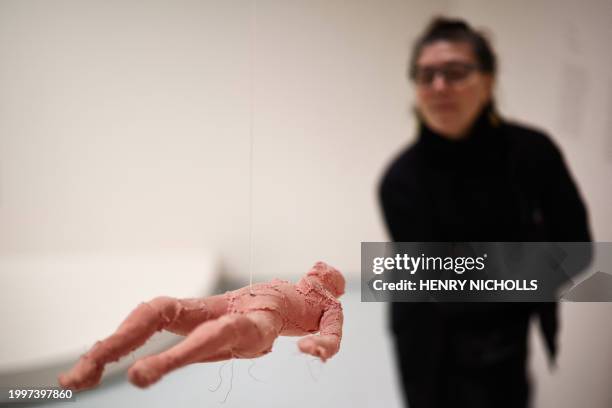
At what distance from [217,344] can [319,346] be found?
0.12 meters

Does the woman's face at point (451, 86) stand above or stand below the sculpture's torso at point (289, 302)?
above

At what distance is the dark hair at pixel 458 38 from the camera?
1020 millimetres

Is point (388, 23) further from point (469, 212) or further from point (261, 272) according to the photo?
point (261, 272)

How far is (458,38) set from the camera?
101 centimetres

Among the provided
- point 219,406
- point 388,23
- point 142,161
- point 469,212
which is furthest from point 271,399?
point 388,23

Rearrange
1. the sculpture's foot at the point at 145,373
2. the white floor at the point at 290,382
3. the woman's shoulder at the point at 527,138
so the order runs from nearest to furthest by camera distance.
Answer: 1. the sculpture's foot at the point at 145,373
2. the white floor at the point at 290,382
3. the woman's shoulder at the point at 527,138

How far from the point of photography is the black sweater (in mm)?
1029

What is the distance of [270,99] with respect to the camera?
1146mm

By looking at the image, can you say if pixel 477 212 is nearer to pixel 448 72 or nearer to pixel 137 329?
pixel 448 72

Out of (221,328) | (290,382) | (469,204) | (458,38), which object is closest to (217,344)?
(221,328)

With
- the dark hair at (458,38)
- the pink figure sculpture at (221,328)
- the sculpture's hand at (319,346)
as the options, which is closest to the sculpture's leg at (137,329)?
the pink figure sculpture at (221,328)

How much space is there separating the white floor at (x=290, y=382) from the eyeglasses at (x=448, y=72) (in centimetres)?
42

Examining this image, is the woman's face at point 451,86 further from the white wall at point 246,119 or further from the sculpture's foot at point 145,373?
the sculpture's foot at point 145,373

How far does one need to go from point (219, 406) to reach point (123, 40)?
77cm
